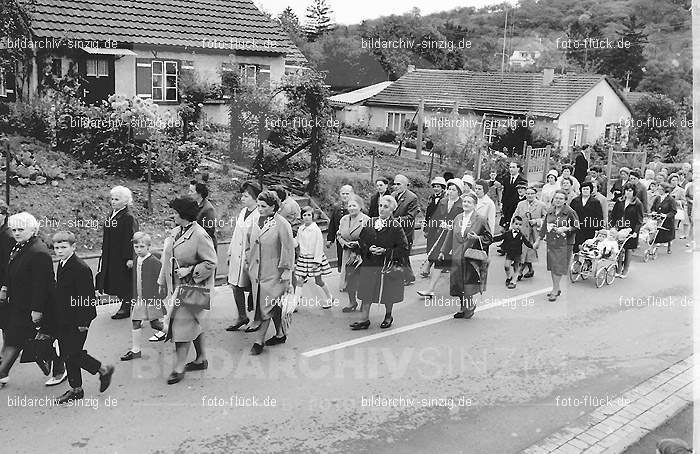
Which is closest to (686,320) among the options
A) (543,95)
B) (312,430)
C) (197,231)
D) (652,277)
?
(652,277)

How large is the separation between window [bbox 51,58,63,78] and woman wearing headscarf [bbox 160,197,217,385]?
11.6m

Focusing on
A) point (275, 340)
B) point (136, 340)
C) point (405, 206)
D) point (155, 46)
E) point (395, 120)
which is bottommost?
point (275, 340)

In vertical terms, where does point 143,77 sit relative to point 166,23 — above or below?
below

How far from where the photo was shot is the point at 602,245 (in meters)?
11.6

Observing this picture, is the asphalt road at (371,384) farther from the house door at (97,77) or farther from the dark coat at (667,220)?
the house door at (97,77)

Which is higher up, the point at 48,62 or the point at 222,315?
the point at 48,62

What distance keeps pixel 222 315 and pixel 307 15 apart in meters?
28.4

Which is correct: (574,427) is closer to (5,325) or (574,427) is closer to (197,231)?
(197,231)

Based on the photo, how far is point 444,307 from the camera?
10094 millimetres

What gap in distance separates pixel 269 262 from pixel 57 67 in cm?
1176

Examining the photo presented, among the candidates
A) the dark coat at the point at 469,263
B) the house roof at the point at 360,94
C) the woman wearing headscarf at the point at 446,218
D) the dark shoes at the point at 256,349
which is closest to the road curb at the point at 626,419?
the dark coat at the point at 469,263

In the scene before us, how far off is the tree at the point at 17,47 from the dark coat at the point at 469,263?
11.1m

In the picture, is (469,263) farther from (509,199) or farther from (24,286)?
(24,286)

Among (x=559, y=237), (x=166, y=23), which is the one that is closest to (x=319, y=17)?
(x=166, y=23)
